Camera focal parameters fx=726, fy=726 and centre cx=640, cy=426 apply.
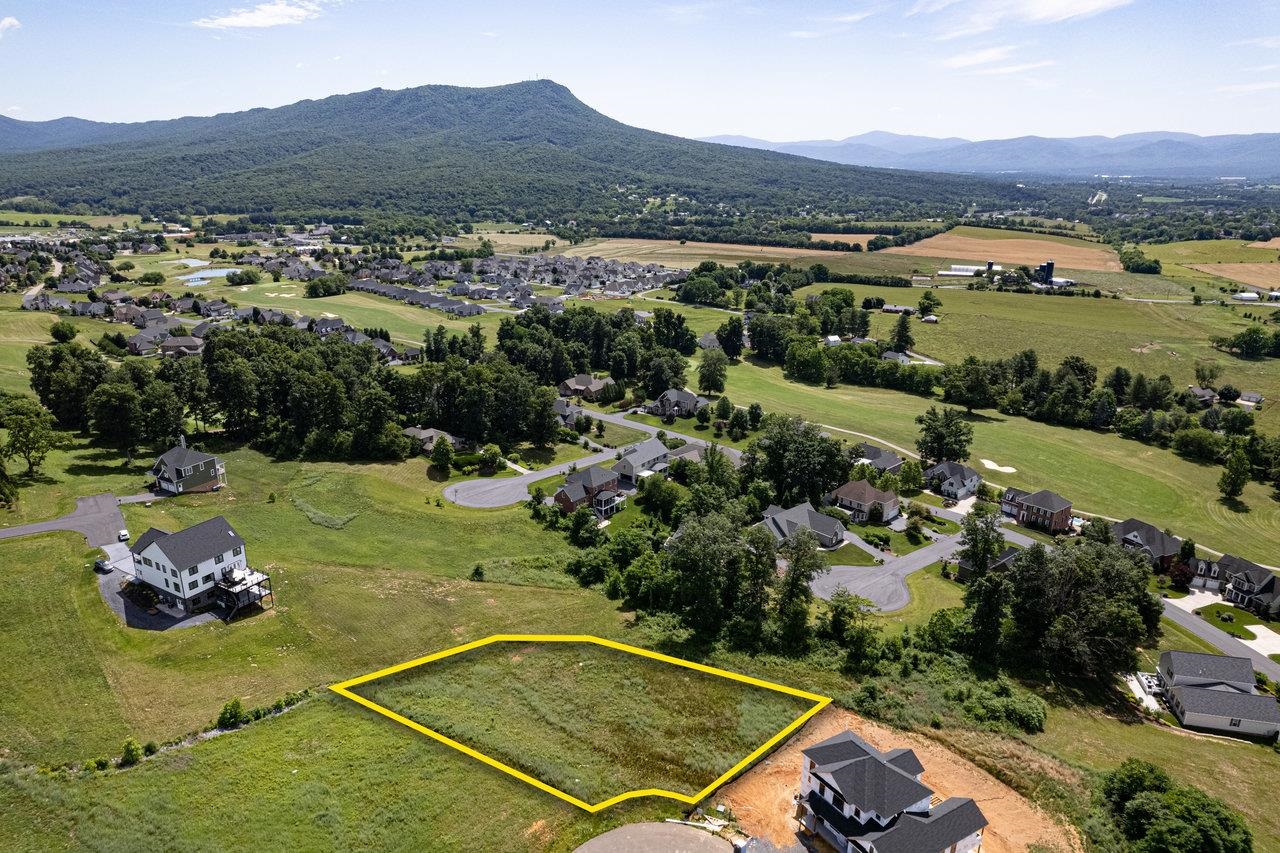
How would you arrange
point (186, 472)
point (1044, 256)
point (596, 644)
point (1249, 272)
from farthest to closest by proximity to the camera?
point (1044, 256)
point (1249, 272)
point (186, 472)
point (596, 644)

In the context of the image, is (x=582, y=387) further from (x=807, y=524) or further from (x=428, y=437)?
(x=807, y=524)

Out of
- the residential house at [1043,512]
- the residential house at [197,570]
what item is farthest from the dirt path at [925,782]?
the residential house at [1043,512]

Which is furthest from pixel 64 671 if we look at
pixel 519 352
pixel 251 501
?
pixel 519 352

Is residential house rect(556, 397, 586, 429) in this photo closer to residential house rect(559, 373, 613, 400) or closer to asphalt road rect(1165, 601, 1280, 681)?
residential house rect(559, 373, 613, 400)

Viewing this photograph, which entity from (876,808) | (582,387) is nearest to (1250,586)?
(876,808)

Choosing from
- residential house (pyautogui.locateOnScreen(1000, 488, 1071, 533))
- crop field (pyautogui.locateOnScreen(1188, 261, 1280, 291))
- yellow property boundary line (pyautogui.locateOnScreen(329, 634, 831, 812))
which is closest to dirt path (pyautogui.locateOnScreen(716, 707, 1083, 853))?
yellow property boundary line (pyautogui.locateOnScreen(329, 634, 831, 812))

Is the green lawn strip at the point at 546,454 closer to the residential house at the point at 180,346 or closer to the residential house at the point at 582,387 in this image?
the residential house at the point at 582,387
